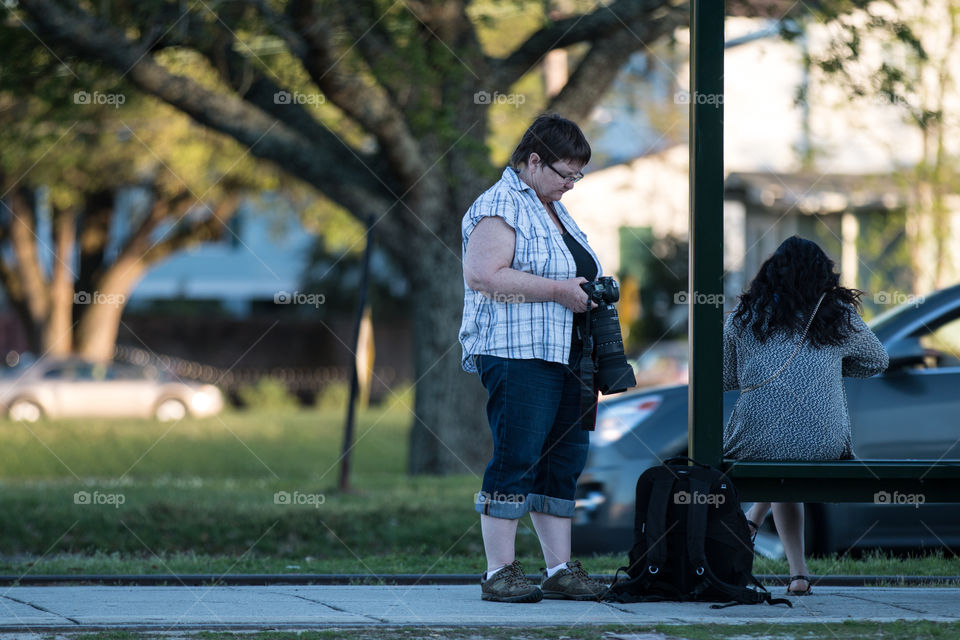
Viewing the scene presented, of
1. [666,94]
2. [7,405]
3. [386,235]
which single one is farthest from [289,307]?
[386,235]

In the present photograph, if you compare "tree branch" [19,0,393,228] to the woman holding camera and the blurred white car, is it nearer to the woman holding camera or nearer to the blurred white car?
the woman holding camera

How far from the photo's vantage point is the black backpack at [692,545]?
4.56 m

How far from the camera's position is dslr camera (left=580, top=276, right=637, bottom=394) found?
4594mm

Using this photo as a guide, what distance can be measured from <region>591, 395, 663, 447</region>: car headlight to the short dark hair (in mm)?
Answer: 2499

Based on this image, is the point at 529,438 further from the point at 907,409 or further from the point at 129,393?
the point at 129,393

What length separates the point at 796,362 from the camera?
5000mm

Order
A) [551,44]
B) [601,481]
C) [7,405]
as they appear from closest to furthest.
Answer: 1. [601,481]
2. [551,44]
3. [7,405]

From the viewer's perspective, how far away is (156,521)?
7.76 metres

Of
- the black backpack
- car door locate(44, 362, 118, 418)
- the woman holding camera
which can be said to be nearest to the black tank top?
the woman holding camera

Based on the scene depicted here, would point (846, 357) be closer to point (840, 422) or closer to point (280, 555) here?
point (840, 422)

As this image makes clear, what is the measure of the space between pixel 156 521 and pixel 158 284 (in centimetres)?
3155

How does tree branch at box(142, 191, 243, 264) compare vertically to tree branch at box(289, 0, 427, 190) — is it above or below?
above

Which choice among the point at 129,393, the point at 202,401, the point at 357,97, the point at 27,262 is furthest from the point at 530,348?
the point at 27,262

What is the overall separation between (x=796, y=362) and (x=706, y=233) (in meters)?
0.66
